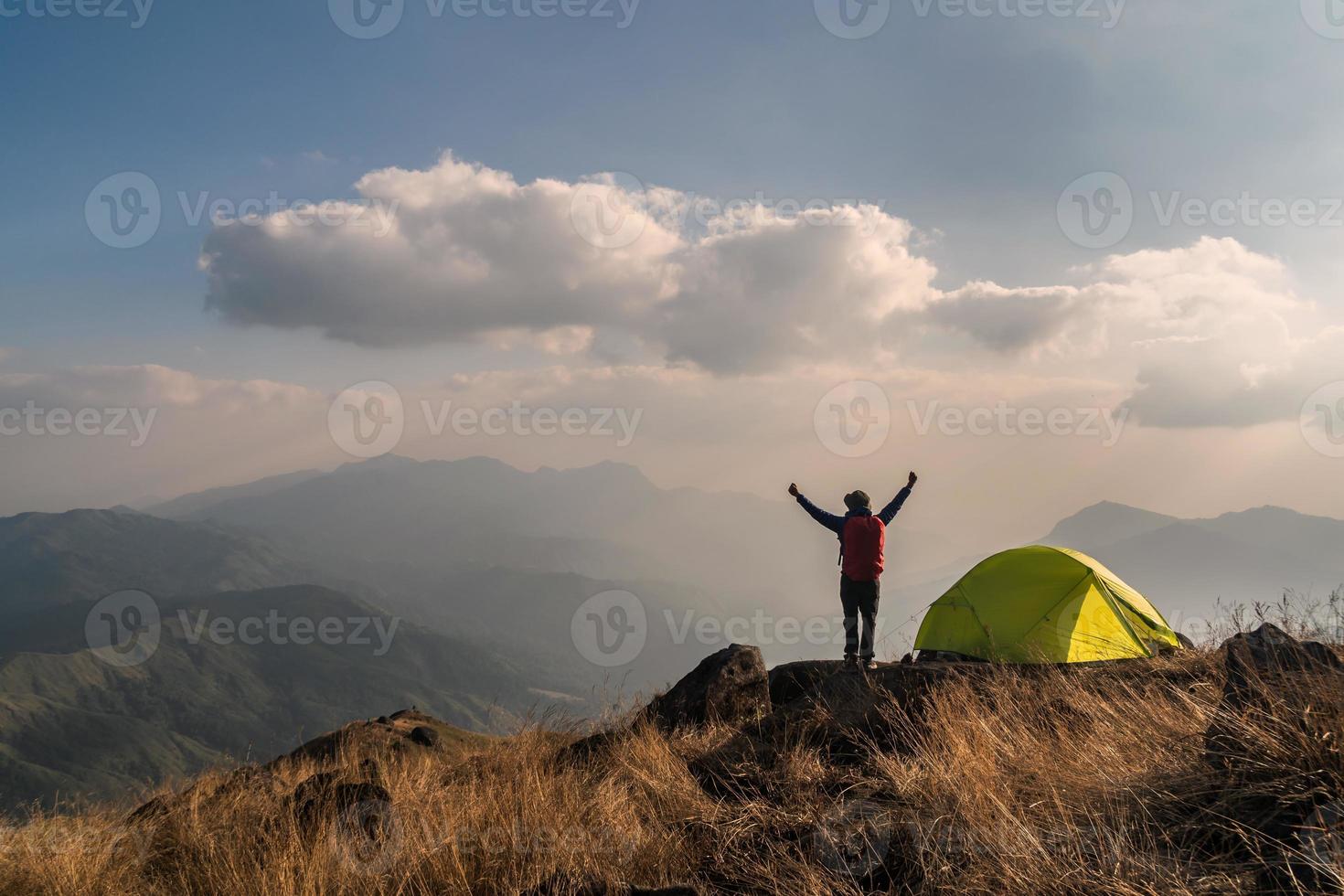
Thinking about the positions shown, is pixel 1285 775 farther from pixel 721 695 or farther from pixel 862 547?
pixel 862 547

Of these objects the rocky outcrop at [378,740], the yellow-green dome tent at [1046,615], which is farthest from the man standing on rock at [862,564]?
the rocky outcrop at [378,740]

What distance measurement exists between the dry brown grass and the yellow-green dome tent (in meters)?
3.25

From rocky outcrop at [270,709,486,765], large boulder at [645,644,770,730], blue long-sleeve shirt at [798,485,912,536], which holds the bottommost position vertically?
rocky outcrop at [270,709,486,765]

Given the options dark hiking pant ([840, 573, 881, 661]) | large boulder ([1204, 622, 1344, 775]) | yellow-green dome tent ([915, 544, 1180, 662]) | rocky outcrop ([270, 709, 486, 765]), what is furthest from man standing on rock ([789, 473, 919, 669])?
rocky outcrop ([270, 709, 486, 765])

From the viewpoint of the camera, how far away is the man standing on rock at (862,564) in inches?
452

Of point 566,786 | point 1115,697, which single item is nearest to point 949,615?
point 1115,697

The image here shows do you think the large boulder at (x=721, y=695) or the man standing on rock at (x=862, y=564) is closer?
the large boulder at (x=721, y=695)

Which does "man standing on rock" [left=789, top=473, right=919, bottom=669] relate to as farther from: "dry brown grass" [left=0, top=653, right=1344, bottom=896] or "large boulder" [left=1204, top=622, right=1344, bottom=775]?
"large boulder" [left=1204, top=622, right=1344, bottom=775]

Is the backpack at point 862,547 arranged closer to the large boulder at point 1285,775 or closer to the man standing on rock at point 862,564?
the man standing on rock at point 862,564

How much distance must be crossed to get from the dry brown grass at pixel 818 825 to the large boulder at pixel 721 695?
7.21 feet

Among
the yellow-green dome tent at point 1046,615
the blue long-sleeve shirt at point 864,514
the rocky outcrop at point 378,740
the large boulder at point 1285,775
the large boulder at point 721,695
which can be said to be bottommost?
the rocky outcrop at point 378,740

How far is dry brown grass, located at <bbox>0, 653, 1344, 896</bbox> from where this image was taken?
12.5 feet

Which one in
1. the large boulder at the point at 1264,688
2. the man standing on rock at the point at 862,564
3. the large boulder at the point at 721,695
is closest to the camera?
the large boulder at the point at 1264,688

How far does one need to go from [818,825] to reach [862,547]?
7227 millimetres
